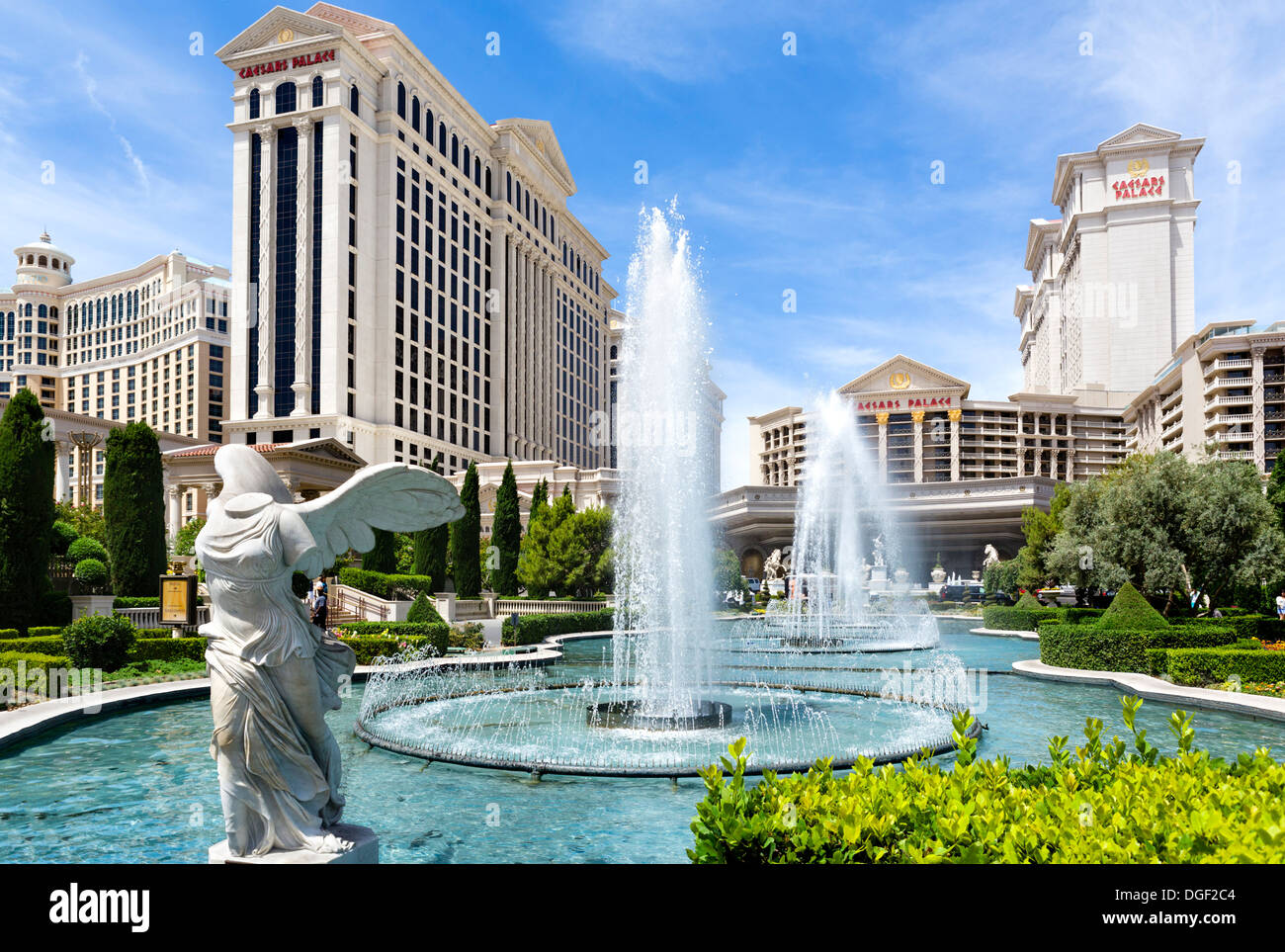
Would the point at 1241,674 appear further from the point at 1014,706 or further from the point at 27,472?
the point at 27,472

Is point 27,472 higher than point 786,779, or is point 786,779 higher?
point 27,472

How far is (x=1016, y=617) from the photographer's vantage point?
33.0 metres

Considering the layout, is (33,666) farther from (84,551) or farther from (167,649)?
(84,551)

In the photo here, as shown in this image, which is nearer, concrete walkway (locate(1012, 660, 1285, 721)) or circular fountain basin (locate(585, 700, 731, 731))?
circular fountain basin (locate(585, 700, 731, 731))

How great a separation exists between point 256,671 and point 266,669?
2.2 inches

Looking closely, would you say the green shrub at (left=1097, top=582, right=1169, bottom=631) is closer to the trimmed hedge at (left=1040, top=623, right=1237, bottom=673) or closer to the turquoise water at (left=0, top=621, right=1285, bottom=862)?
the trimmed hedge at (left=1040, top=623, right=1237, bottom=673)

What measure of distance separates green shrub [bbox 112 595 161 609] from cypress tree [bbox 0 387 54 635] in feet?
5.38

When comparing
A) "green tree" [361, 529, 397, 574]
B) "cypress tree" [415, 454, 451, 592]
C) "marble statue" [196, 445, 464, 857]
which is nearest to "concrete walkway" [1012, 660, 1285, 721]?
"marble statue" [196, 445, 464, 857]

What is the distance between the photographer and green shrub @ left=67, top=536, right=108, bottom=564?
25.1 metres

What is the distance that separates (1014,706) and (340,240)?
205ft

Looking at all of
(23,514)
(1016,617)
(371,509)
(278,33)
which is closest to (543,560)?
(1016,617)

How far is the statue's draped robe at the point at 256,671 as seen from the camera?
4.84m

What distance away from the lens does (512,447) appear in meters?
90.1

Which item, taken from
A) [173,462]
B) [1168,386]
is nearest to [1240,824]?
[173,462]
